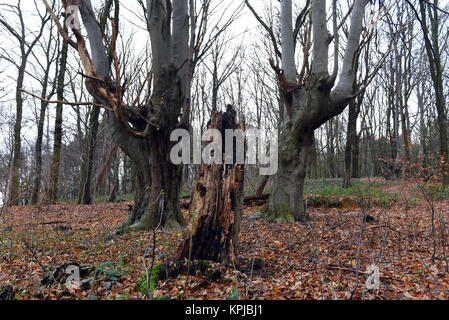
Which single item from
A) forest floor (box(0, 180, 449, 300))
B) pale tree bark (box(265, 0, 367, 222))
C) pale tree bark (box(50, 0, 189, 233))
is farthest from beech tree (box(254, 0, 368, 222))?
pale tree bark (box(50, 0, 189, 233))

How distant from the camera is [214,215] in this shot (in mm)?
3451

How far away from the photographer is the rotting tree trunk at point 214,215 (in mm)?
3432

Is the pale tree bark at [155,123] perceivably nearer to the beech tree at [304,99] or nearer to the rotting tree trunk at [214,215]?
the beech tree at [304,99]

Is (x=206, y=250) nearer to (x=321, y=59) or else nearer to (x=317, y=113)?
(x=317, y=113)

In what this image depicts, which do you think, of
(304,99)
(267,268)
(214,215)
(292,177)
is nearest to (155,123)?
(214,215)

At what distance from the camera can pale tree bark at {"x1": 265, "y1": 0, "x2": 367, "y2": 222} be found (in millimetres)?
6383

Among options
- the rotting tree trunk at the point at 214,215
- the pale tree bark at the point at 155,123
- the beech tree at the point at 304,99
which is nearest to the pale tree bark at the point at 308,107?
the beech tree at the point at 304,99

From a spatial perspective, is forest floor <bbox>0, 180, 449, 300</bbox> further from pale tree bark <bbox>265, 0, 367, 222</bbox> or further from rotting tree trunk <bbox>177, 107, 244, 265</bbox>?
pale tree bark <bbox>265, 0, 367, 222</bbox>

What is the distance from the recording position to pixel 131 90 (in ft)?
49.6

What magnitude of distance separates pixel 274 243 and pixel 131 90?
12779 millimetres

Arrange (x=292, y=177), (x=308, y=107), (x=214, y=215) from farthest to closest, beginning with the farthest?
(x=292, y=177), (x=308, y=107), (x=214, y=215)

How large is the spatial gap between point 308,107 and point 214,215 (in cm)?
405

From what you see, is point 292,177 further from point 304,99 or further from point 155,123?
point 155,123
